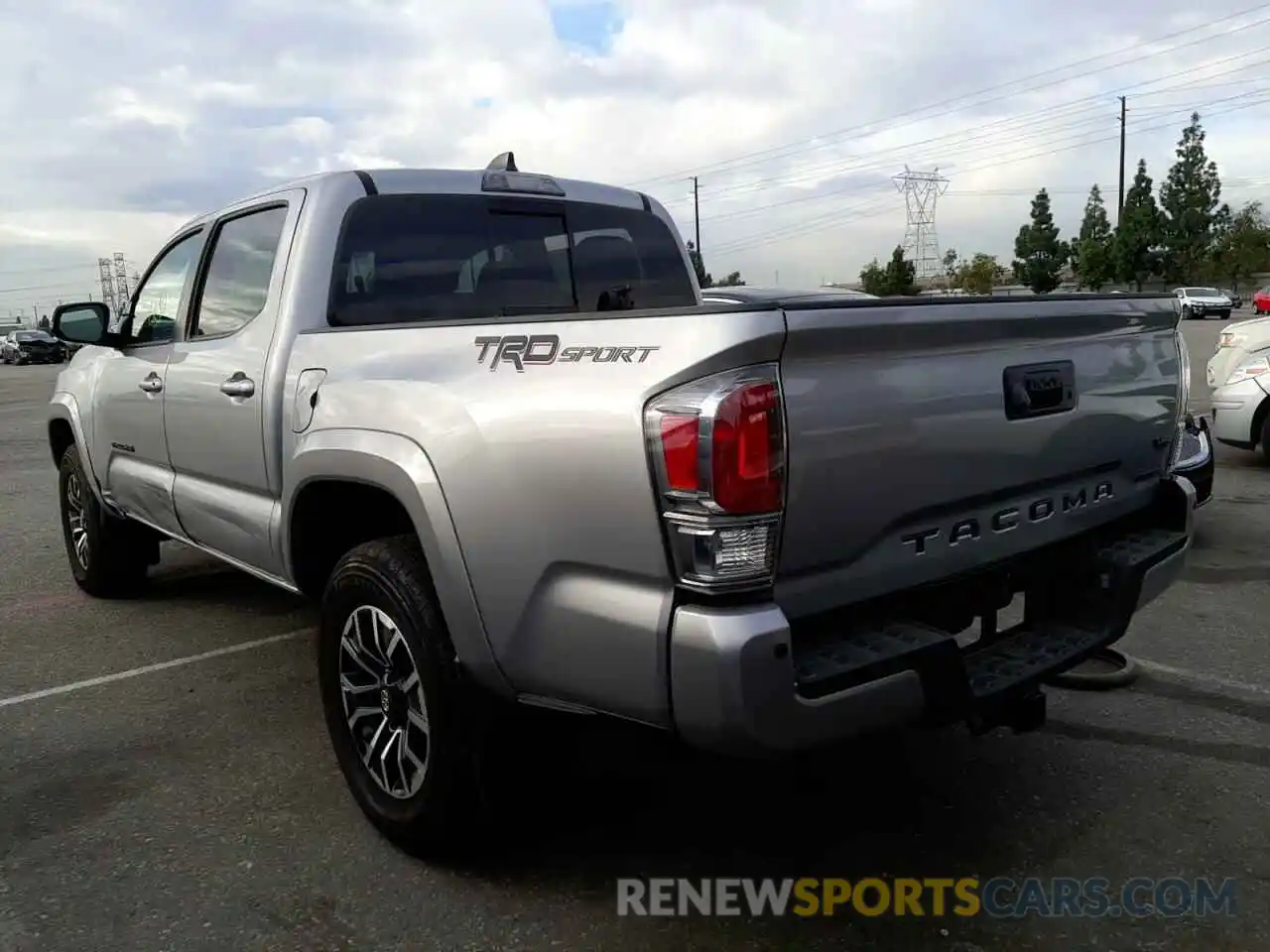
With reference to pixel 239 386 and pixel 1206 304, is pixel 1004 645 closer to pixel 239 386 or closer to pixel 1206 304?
pixel 239 386

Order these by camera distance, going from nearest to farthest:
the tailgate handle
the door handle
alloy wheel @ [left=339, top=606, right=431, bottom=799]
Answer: the tailgate handle → alloy wheel @ [left=339, top=606, right=431, bottom=799] → the door handle

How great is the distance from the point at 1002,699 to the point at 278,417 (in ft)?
7.76

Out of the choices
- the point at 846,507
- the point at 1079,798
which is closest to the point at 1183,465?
the point at 1079,798

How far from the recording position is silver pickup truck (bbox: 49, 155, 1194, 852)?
2.15 metres

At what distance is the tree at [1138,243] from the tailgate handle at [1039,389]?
6842cm

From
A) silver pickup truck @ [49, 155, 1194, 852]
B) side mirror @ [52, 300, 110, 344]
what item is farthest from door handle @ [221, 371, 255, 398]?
side mirror @ [52, 300, 110, 344]

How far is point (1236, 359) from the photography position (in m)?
8.90

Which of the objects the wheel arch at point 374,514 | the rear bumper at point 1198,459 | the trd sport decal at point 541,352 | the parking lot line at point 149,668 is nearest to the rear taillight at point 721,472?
the trd sport decal at point 541,352

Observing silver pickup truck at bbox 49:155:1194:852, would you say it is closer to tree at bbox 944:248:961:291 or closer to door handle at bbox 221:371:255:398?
door handle at bbox 221:371:255:398

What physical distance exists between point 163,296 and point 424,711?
3031mm

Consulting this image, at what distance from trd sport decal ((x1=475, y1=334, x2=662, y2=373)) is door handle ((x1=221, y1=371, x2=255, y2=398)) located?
1335 millimetres

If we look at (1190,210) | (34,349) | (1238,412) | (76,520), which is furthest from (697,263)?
(1190,210)

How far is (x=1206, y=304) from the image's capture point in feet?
154

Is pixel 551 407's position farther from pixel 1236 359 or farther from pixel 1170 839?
pixel 1236 359
